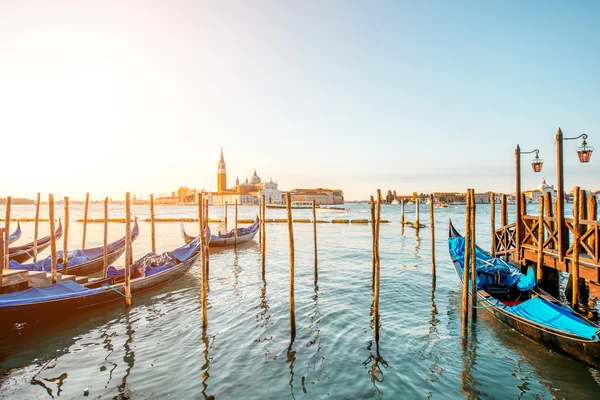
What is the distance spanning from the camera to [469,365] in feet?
14.6

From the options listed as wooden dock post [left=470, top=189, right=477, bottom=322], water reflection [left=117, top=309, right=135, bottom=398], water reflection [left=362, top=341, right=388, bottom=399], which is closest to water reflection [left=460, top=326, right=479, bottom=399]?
wooden dock post [left=470, top=189, right=477, bottom=322]

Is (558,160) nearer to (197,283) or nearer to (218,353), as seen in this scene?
(218,353)

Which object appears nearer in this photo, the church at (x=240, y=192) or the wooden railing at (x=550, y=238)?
the wooden railing at (x=550, y=238)

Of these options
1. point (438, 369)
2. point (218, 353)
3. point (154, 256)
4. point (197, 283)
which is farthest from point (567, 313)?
point (154, 256)

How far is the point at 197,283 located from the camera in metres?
9.05

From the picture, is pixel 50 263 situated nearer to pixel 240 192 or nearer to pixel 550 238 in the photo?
pixel 550 238

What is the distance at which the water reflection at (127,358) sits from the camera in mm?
3893

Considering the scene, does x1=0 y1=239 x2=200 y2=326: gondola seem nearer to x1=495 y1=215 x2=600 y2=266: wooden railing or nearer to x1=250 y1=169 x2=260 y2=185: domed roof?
x1=495 y1=215 x2=600 y2=266: wooden railing

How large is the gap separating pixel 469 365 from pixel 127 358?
180 inches

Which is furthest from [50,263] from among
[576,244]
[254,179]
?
[254,179]

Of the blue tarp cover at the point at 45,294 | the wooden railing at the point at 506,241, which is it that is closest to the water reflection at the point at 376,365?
the wooden railing at the point at 506,241

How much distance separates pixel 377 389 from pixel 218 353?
221 centimetres

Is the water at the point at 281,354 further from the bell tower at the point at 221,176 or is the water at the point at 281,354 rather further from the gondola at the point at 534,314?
the bell tower at the point at 221,176

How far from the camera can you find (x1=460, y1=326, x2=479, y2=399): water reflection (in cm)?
388
